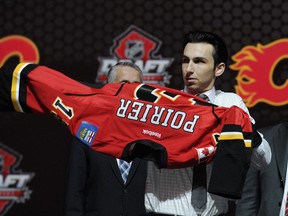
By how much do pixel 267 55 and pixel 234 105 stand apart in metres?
1.26

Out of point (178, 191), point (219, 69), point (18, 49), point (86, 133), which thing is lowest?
point (178, 191)

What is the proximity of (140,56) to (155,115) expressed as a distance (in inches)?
51.4

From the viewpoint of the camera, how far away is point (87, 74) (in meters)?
3.59

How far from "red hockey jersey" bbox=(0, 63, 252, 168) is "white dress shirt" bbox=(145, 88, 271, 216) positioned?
0.26 ft

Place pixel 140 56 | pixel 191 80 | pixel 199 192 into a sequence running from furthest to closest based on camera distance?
pixel 140 56, pixel 191 80, pixel 199 192

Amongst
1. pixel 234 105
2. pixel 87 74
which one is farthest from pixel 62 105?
pixel 87 74

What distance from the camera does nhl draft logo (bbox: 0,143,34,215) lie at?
12.0 ft

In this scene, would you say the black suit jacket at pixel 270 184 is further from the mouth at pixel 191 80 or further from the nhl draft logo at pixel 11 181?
the nhl draft logo at pixel 11 181

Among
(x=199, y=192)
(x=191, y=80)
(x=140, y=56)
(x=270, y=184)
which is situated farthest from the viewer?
(x=140, y=56)

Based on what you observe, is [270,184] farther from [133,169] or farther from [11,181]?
[11,181]

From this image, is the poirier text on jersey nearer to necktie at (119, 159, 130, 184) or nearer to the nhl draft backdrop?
necktie at (119, 159, 130, 184)

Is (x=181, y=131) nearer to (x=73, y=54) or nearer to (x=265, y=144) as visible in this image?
(x=265, y=144)

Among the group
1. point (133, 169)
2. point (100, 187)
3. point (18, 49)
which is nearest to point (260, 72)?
point (133, 169)

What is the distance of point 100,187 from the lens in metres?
2.78
